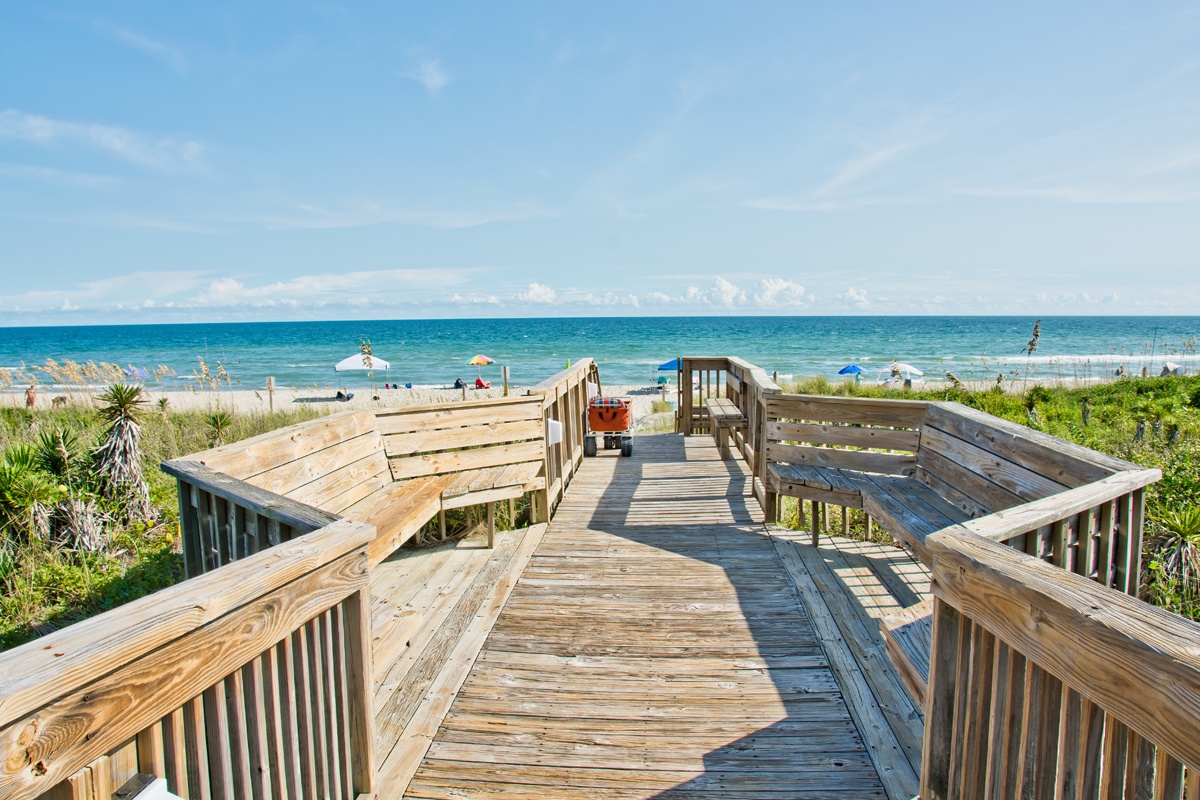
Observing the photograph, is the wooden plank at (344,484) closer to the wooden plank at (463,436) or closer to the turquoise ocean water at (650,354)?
the wooden plank at (463,436)

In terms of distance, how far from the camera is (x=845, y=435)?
198 inches

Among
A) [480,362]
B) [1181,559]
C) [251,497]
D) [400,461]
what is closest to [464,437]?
[400,461]

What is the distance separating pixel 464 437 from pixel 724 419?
3449 millimetres

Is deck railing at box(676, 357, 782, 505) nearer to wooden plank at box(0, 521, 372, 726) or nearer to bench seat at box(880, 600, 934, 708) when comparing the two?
bench seat at box(880, 600, 934, 708)

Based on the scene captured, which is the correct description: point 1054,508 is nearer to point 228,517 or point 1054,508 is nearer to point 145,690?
point 145,690

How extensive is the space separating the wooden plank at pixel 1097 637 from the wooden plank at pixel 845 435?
10.1ft

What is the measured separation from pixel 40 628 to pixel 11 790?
13.0ft

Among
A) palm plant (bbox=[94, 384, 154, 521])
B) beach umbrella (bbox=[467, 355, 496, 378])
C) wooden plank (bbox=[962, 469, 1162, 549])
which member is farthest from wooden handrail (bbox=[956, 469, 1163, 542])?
beach umbrella (bbox=[467, 355, 496, 378])

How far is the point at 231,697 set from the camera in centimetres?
166

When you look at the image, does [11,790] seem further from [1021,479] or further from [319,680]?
[1021,479]

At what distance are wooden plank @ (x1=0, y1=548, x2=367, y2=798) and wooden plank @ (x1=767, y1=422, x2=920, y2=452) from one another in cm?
410

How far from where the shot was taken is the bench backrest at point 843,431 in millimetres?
4762

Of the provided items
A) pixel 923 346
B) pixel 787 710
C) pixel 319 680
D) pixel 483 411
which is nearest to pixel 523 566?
pixel 483 411

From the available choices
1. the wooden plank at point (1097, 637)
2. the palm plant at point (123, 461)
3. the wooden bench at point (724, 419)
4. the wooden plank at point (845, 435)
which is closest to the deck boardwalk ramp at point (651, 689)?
the wooden plank at point (845, 435)
